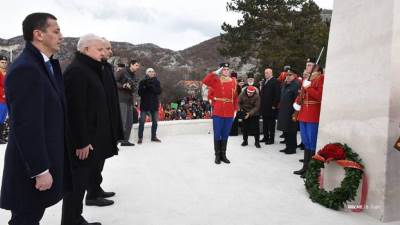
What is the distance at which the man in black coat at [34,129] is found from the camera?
2.14 metres

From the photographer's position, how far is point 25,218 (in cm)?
227

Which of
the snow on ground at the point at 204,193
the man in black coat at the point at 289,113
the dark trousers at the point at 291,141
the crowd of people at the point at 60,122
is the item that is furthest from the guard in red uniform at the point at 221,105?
the dark trousers at the point at 291,141

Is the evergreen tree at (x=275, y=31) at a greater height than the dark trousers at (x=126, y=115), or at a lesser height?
greater

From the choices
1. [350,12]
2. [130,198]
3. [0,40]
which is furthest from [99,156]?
[0,40]

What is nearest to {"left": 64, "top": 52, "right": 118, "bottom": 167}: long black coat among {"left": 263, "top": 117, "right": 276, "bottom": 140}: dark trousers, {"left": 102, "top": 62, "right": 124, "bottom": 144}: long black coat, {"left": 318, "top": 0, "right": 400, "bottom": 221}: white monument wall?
{"left": 102, "top": 62, "right": 124, "bottom": 144}: long black coat

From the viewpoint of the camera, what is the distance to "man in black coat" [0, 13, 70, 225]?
2143 mm

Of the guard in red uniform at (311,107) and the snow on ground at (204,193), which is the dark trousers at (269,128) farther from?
the guard in red uniform at (311,107)

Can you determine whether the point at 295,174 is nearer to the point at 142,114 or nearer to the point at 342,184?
the point at 342,184

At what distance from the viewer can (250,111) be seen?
8.39 metres

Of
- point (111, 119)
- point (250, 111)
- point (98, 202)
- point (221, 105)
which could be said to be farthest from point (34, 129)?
point (250, 111)

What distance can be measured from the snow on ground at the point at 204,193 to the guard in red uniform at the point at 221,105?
33 cm

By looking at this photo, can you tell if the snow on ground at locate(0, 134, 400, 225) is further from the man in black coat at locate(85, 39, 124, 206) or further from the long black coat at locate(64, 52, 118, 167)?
the long black coat at locate(64, 52, 118, 167)

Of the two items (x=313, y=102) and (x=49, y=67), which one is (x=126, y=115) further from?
(x=49, y=67)

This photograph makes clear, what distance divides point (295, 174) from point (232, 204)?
189cm
